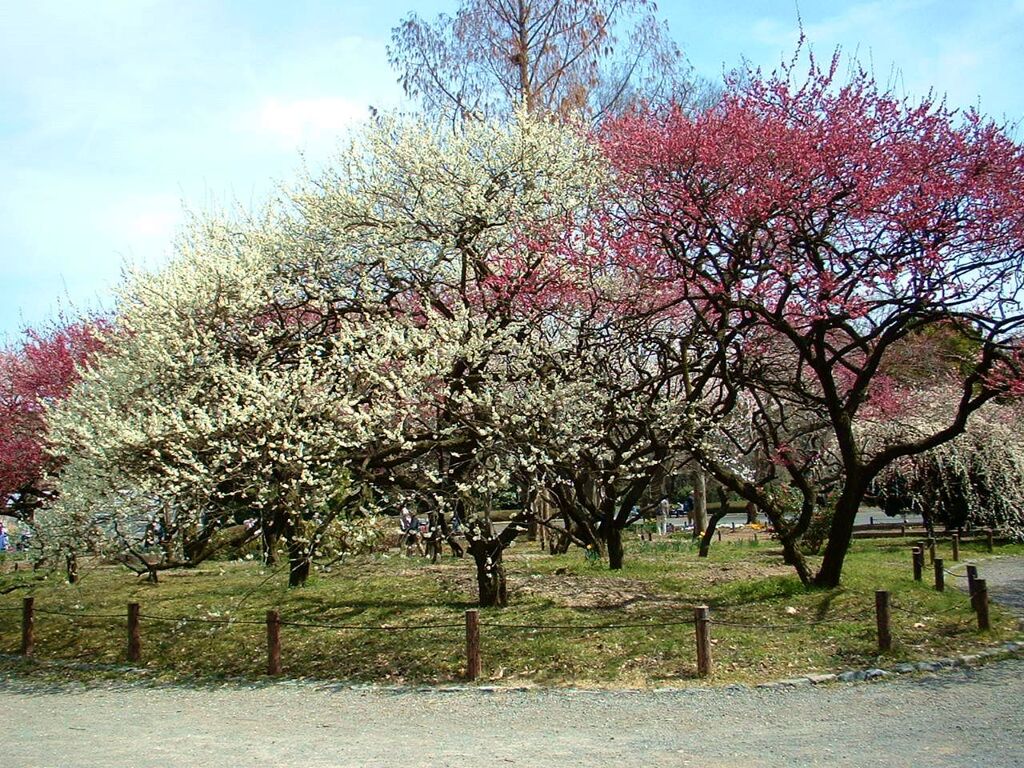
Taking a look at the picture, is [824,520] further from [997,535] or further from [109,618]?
[109,618]

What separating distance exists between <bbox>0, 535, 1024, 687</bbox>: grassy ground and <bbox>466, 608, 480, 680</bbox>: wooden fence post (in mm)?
259

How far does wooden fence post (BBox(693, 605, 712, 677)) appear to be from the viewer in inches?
361

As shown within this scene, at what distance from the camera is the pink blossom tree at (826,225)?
428 inches

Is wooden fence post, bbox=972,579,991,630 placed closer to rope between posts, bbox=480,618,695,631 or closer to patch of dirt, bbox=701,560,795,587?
rope between posts, bbox=480,618,695,631

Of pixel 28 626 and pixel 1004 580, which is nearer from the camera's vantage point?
pixel 28 626

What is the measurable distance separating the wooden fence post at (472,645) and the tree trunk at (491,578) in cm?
220

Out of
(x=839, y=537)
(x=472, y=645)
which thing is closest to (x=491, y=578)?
(x=472, y=645)

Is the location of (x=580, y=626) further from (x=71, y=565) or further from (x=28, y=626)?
(x=71, y=565)

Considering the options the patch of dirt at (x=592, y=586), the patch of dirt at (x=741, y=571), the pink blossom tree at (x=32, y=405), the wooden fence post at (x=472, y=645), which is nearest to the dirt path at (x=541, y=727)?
the wooden fence post at (x=472, y=645)

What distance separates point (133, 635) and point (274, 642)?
2540 millimetres

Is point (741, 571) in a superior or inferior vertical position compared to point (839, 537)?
inferior

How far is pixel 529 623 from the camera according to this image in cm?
1112

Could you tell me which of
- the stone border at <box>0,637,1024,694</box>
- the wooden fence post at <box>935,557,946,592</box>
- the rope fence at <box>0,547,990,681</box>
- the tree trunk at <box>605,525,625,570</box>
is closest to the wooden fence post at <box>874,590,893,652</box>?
the rope fence at <box>0,547,990,681</box>

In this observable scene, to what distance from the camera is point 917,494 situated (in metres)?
23.7
